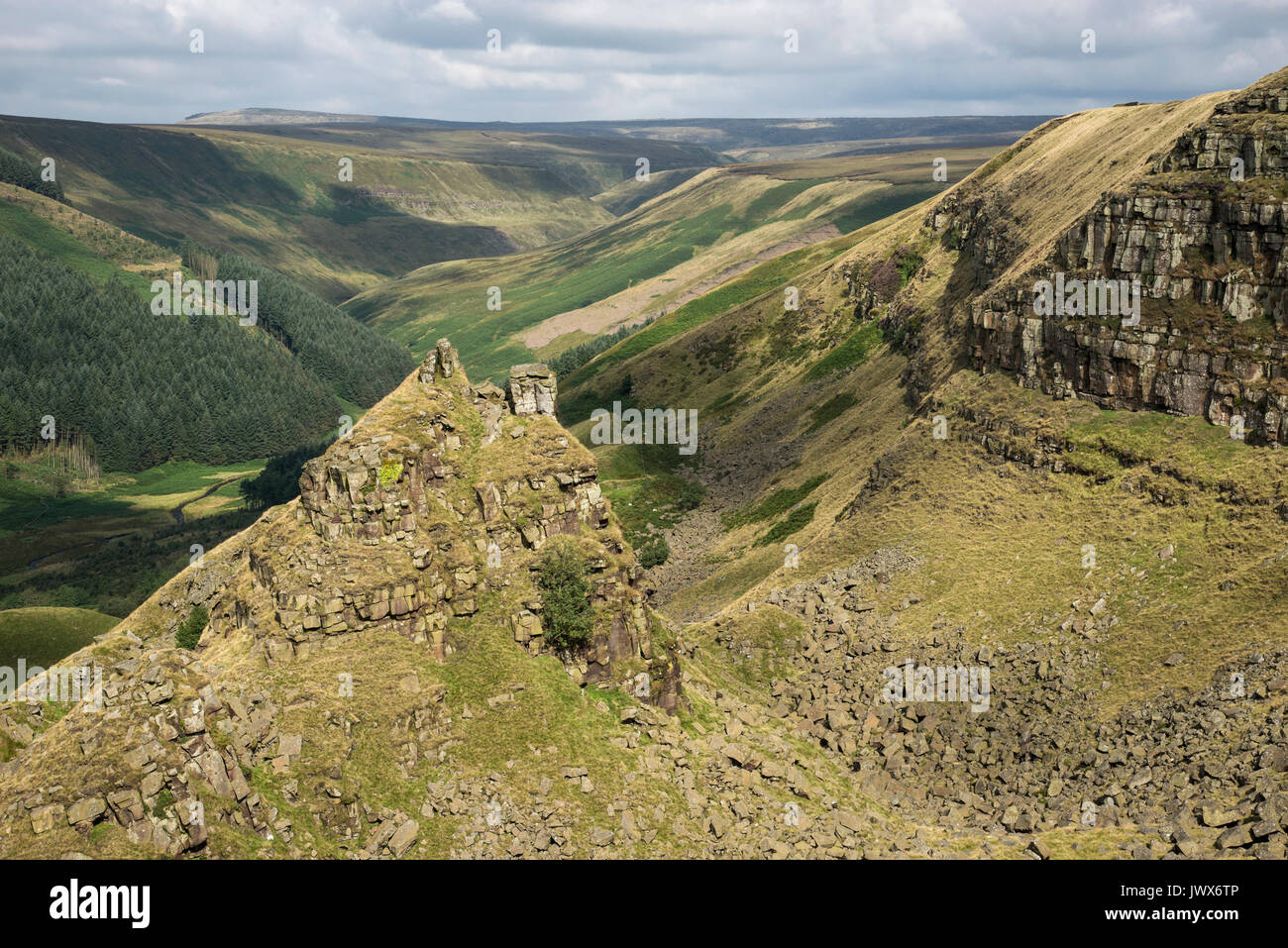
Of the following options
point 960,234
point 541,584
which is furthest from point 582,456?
point 960,234

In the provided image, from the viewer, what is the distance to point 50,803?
36.1m

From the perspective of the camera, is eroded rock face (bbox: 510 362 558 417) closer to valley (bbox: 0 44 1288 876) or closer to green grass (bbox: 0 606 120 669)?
valley (bbox: 0 44 1288 876)

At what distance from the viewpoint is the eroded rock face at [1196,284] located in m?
75.9

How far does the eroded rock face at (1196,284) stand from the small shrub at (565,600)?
49990mm

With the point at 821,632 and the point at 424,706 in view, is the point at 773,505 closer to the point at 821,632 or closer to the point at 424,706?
the point at 821,632

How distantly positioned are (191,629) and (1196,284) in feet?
244

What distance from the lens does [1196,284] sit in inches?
3150

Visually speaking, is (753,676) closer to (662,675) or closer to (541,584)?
(662,675)

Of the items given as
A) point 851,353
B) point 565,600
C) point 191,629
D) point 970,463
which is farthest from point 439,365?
point 851,353

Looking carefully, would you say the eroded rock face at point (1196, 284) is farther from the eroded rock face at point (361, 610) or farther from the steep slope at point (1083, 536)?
the eroded rock face at point (361, 610)

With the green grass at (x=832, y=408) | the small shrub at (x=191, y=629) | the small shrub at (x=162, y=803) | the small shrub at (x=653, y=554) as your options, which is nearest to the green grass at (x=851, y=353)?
the green grass at (x=832, y=408)

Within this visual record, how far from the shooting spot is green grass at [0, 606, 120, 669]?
278 feet

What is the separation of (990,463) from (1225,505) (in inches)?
813

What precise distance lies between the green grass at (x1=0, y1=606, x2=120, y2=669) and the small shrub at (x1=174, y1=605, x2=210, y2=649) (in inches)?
1136
